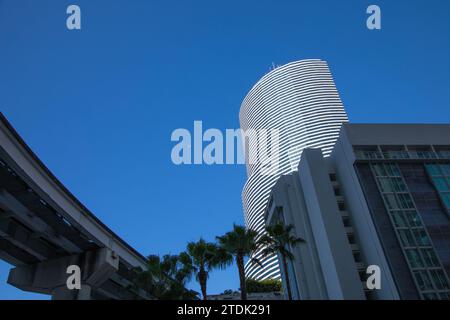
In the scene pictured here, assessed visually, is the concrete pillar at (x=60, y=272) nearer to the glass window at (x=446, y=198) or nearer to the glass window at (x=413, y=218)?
the glass window at (x=413, y=218)

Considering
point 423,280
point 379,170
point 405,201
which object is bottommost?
point 423,280

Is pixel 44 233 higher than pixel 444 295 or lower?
higher

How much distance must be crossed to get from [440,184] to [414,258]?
1235 centimetres

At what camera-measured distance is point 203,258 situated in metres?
28.5

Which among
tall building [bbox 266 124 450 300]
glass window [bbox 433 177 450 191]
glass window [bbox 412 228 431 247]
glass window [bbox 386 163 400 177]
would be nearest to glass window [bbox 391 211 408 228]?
tall building [bbox 266 124 450 300]

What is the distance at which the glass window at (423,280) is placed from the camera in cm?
3925

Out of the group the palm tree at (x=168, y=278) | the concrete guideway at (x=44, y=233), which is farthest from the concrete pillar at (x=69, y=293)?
the palm tree at (x=168, y=278)

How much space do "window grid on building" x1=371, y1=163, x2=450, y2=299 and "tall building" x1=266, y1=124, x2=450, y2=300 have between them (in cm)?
11

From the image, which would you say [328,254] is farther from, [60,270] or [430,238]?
[60,270]

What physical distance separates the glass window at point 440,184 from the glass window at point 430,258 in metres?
9.73

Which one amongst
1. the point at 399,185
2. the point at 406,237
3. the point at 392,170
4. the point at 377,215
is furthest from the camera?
the point at 392,170

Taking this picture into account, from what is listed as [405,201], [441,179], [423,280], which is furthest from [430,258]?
[441,179]

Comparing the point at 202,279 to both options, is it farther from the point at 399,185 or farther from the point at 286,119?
the point at 286,119

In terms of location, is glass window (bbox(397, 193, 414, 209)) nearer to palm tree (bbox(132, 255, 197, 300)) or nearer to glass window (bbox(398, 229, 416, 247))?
glass window (bbox(398, 229, 416, 247))
